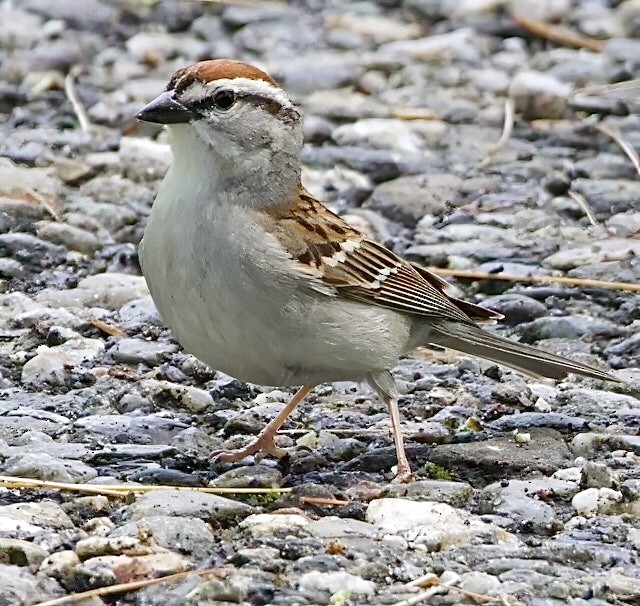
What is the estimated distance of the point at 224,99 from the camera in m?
4.86

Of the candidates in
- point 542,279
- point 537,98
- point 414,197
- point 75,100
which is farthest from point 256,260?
point 537,98

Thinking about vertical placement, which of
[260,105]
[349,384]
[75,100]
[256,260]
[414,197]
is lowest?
[349,384]

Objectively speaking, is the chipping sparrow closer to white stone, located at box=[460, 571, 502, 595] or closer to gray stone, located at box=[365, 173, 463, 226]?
white stone, located at box=[460, 571, 502, 595]

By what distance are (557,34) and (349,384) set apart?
5850 millimetres

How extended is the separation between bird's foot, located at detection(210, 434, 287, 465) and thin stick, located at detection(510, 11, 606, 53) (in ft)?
21.6

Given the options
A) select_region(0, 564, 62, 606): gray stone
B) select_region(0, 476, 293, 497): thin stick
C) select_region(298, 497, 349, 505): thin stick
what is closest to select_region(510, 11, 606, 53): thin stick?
select_region(298, 497, 349, 505): thin stick

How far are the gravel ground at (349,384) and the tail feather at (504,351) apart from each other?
19 centimetres

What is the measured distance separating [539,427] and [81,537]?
2.07 m

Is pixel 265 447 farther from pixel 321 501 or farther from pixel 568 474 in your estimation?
pixel 568 474

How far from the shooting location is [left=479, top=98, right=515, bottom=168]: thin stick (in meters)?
8.99

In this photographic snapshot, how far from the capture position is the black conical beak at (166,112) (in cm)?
472

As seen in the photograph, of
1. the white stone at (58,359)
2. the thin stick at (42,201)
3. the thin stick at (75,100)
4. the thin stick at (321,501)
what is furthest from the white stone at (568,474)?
the thin stick at (75,100)

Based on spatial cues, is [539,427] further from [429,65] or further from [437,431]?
[429,65]

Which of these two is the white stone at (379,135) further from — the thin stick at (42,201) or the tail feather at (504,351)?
the tail feather at (504,351)
